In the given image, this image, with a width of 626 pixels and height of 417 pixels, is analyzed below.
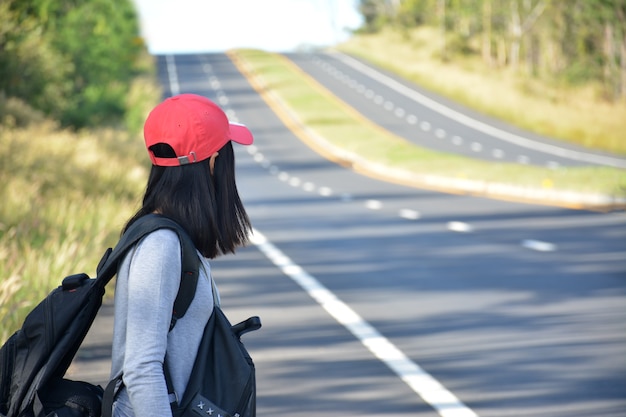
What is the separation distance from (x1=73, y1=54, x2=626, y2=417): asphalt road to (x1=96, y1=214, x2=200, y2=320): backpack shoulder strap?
386cm

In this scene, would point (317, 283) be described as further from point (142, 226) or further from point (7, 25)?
point (7, 25)

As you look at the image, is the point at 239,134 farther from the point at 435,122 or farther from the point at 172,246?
the point at 435,122

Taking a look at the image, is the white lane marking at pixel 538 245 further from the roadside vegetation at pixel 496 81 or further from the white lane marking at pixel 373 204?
the white lane marking at pixel 373 204

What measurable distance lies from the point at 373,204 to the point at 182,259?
23775 mm

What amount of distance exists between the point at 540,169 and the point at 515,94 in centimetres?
4079

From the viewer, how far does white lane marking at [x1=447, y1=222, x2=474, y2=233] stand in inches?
798

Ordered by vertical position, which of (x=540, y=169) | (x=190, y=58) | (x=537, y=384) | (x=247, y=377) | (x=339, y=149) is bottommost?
(x=190, y=58)

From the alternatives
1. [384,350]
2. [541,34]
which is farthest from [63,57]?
[541,34]

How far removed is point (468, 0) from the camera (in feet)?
340

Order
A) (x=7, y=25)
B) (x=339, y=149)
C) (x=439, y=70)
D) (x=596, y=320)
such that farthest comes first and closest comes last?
(x=439, y=70), (x=339, y=149), (x=7, y=25), (x=596, y=320)

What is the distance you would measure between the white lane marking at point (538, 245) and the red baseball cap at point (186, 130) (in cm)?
1341

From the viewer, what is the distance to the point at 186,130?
373 cm

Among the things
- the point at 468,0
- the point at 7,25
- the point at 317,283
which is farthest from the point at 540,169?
the point at 468,0

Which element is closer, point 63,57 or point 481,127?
point 63,57
